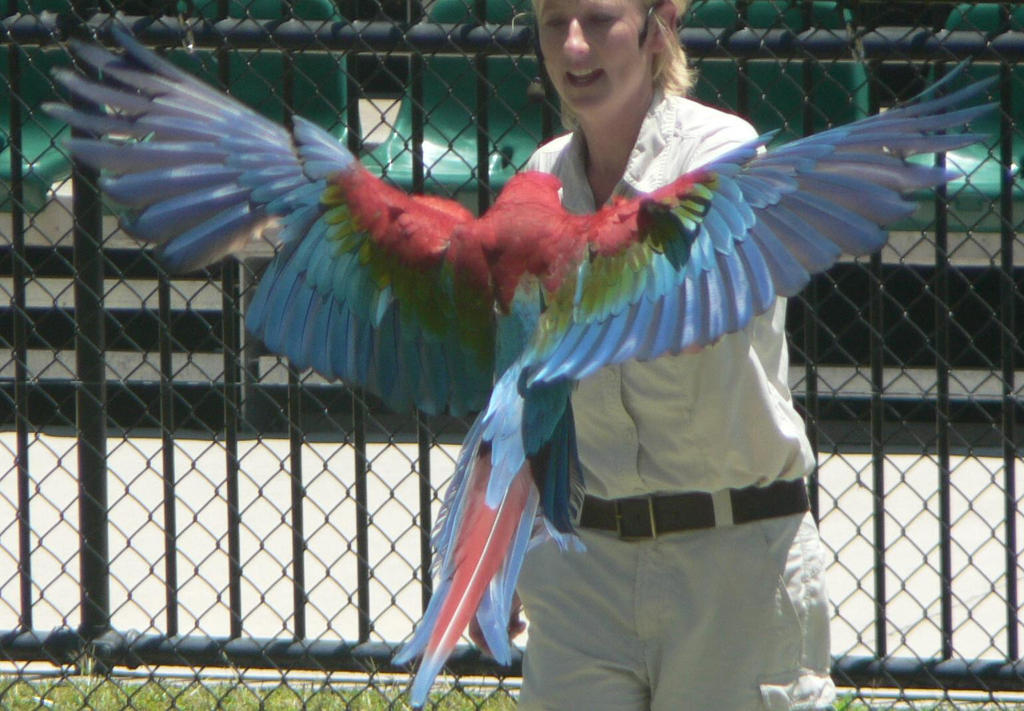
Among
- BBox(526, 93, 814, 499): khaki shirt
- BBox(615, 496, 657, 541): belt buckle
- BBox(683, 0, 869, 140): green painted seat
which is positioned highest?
BBox(683, 0, 869, 140): green painted seat

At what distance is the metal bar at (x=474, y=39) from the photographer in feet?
10.5

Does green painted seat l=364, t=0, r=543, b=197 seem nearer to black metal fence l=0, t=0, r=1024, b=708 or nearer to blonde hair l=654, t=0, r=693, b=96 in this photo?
black metal fence l=0, t=0, r=1024, b=708

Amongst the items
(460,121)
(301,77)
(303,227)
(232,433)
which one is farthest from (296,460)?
(460,121)

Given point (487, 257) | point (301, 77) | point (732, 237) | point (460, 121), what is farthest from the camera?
point (460, 121)

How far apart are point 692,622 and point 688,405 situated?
33 cm

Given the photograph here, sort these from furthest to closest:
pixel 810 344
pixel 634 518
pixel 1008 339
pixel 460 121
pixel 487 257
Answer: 1. pixel 460 121
2. pixel 1008 339
3. pixel 810 344
4. pixel 634 518
5. pixel 487 257

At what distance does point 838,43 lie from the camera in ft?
10.6

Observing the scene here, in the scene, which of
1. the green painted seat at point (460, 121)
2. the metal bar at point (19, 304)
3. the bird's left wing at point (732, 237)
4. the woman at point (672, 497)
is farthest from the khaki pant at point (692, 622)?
the green painted seat at point (460, 121)

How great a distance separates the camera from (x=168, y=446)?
358 centimetres

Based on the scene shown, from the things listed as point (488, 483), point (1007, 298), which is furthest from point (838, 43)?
point (488, 483)

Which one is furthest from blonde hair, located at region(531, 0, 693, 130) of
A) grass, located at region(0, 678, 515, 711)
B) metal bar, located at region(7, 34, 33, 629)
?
grass, located at region(0, 678, 515, 711)

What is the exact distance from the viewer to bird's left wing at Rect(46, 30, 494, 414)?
2082 millimetres

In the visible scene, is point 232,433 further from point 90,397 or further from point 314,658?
point 314,658

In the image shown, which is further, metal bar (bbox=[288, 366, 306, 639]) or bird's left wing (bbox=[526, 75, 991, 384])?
metal bar (bbox=[288, 366, 306, 639])
